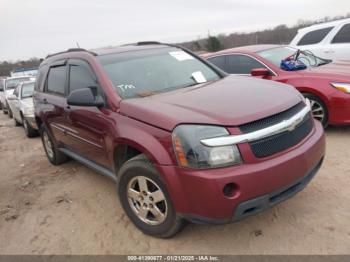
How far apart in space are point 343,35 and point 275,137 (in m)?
7.30

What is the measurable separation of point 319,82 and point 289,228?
3103mm

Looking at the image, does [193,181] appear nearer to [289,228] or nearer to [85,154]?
[289,228]

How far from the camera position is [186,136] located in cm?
271

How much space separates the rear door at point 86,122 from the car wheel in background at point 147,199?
571mm

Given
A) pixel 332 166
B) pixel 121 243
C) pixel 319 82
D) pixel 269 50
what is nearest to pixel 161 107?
pixel 121 243

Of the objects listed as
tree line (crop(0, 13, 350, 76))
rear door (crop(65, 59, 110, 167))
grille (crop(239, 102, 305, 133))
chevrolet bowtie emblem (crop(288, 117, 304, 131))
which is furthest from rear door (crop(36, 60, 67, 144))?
tree line (crop(0, 13, 350, 76))

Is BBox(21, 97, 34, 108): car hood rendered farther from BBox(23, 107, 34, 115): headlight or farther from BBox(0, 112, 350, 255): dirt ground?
BBox(0, 112, 350, 255): dirt ground

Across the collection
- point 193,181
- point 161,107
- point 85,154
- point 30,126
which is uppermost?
point 161,107

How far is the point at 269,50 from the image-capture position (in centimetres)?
679

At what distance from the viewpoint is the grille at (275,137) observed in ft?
8.93

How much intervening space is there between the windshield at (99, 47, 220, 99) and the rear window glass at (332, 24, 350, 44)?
593 cm

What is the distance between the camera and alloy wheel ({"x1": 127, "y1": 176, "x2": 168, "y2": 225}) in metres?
3.08


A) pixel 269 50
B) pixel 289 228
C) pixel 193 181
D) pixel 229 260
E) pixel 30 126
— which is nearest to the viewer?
pixel 193 181

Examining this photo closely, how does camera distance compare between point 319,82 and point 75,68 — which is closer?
point 75,68
